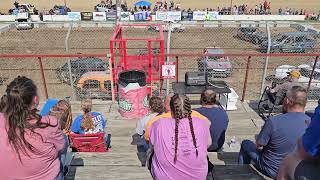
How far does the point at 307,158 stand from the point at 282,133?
1.57m

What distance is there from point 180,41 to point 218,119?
21112mm

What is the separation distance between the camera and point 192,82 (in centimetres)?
795

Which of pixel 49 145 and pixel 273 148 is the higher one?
pixel 49 145

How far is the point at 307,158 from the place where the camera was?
2.15m

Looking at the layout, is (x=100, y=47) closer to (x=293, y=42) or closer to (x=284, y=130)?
(x=293, y=42)

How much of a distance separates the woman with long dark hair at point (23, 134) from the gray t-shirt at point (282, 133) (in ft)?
7.91

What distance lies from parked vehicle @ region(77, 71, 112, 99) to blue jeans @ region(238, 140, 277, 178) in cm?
468

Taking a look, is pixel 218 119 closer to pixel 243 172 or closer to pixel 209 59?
pixel 243 172

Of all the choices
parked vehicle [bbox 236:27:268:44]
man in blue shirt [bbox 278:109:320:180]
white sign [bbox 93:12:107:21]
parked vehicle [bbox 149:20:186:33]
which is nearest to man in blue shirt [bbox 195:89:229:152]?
man in blue shirt [bbox 278:109:320:180]

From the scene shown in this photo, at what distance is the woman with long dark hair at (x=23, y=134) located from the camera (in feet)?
8.86

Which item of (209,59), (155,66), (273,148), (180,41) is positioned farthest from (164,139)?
(180,41)

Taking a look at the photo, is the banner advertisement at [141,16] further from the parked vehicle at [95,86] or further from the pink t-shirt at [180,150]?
the pink t-shirt at [180,150]

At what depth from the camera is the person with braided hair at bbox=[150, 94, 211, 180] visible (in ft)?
10.5

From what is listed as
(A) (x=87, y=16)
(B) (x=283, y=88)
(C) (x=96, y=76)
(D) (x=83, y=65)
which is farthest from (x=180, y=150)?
(A) (x=87, y=16)
